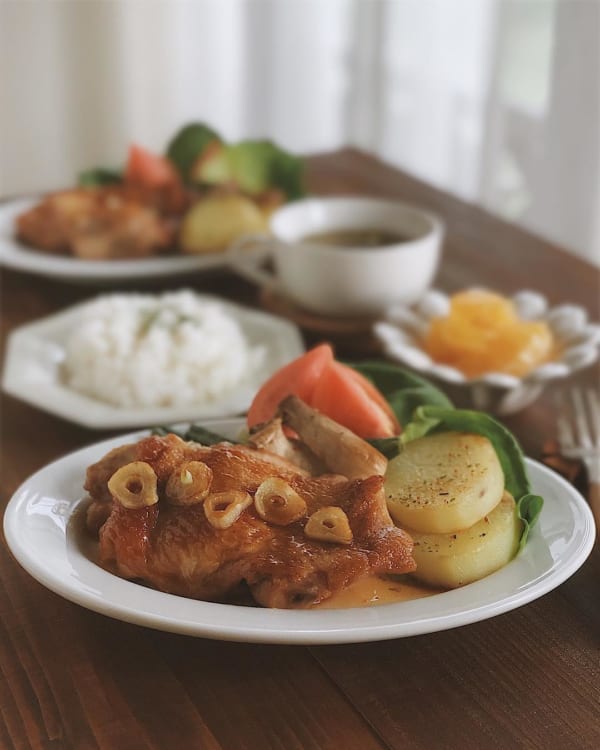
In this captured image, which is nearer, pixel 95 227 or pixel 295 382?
pixel 295 382

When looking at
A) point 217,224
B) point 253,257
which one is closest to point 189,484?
point 253,257

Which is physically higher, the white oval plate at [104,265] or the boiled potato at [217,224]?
the boiled potato at [217,224]

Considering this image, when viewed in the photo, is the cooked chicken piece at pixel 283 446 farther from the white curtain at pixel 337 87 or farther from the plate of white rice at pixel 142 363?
the white curtain at pixel 337 87

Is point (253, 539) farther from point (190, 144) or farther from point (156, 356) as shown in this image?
point (190, 144)

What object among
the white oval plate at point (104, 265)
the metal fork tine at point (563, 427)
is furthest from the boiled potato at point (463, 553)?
the white oval plate at point (104, 265)

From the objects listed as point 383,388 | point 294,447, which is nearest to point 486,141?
point 383,388

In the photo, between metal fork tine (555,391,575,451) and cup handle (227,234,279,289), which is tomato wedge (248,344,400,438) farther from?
cup handle (227,234,279,289)

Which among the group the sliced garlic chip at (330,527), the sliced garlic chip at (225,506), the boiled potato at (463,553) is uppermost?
the sliced garlic chip at (225,506)
